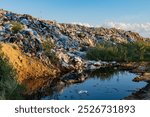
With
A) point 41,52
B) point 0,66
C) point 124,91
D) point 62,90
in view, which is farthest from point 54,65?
point 0,66

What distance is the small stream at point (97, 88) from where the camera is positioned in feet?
214

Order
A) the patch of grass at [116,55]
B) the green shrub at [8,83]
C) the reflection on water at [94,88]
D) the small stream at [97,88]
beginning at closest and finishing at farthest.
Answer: the green shrub at [8,83] < the small stream at [97,88] < the reflection on water at [94,88] < the patch of grass at [116,55]

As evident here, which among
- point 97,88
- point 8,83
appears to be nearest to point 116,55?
point 97,88

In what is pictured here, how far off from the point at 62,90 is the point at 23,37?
35834 mm

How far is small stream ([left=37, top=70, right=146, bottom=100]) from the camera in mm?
65287

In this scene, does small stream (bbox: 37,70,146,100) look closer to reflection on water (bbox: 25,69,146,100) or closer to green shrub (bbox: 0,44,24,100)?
reflection on water (bbox: 25,69,146,100)

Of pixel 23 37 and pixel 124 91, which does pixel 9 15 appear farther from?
pixel 124 91

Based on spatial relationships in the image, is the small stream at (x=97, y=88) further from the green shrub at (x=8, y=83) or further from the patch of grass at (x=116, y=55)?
the patch of grass at (x=116, y=55)

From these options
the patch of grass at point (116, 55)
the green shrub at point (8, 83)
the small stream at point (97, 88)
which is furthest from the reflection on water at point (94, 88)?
the patch of grass at point (116, 55)

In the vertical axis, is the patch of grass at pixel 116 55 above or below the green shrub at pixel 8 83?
below

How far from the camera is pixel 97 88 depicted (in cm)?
7594

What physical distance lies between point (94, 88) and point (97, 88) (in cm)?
69

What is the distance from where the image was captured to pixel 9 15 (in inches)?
7603

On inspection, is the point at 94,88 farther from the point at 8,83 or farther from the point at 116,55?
the point at 116,55
